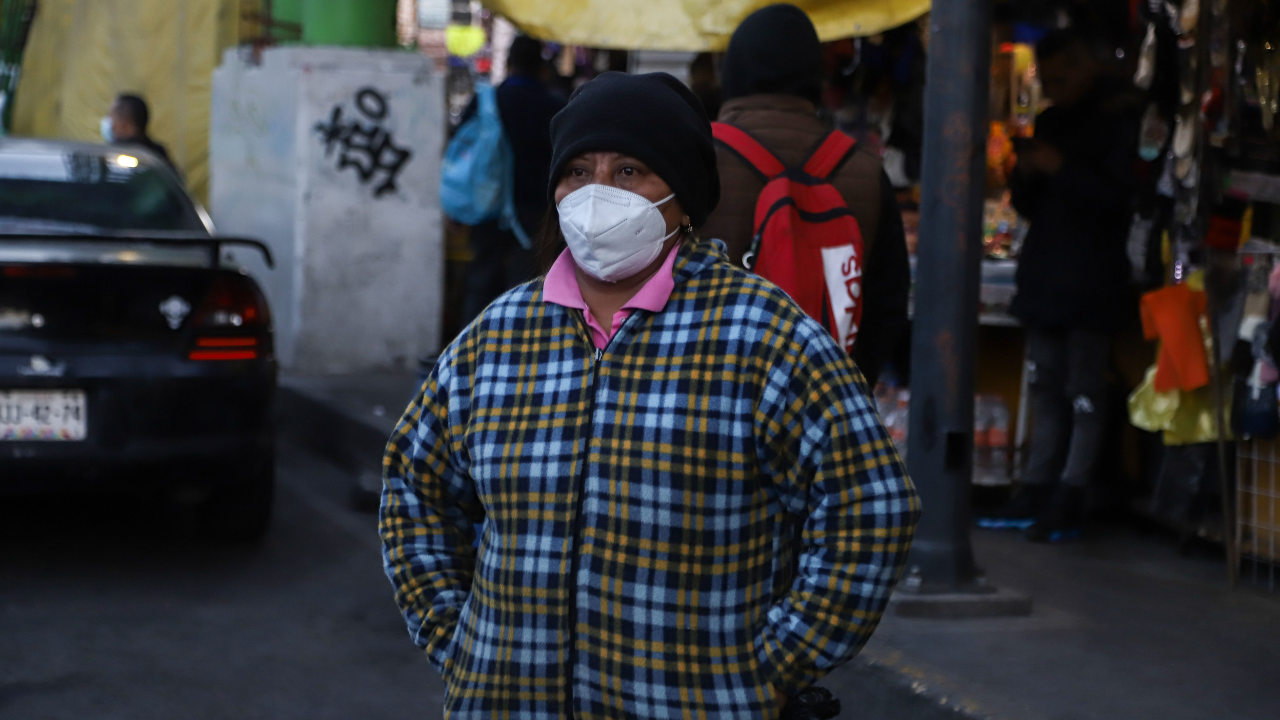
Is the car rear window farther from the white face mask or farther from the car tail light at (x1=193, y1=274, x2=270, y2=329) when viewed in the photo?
the white face mask

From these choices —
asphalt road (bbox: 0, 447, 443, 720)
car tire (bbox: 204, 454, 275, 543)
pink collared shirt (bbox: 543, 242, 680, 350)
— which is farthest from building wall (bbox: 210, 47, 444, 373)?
pink collared shirt (bbox: 543, 242, 680, 350)

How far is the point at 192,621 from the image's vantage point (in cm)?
497

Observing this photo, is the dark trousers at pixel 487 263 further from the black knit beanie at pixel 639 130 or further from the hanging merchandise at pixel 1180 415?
the black knit beanie at pixel 639 130

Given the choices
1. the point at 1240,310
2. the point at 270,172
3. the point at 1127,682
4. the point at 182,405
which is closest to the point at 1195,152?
the point at 1240,310

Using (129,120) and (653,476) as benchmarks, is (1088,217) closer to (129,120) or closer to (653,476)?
(653,476)

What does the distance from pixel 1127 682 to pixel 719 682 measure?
2591 mm

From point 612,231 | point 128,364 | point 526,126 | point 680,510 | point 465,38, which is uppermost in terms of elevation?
point 465,38

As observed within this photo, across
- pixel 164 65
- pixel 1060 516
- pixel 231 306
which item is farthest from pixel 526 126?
pixel 164 65

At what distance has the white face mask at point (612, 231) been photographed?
75.5 inches

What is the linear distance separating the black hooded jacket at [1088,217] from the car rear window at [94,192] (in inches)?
138

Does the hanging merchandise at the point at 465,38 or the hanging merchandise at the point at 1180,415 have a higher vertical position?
the hanging merchandise at the point at 465,38

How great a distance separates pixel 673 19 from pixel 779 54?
307cm

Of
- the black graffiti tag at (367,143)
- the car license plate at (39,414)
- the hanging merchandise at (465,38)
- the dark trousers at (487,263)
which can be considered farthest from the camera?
the hanging merchandise at (465,38)

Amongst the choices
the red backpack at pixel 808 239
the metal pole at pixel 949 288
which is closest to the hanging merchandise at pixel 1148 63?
the metal pole at pixel 949 288
